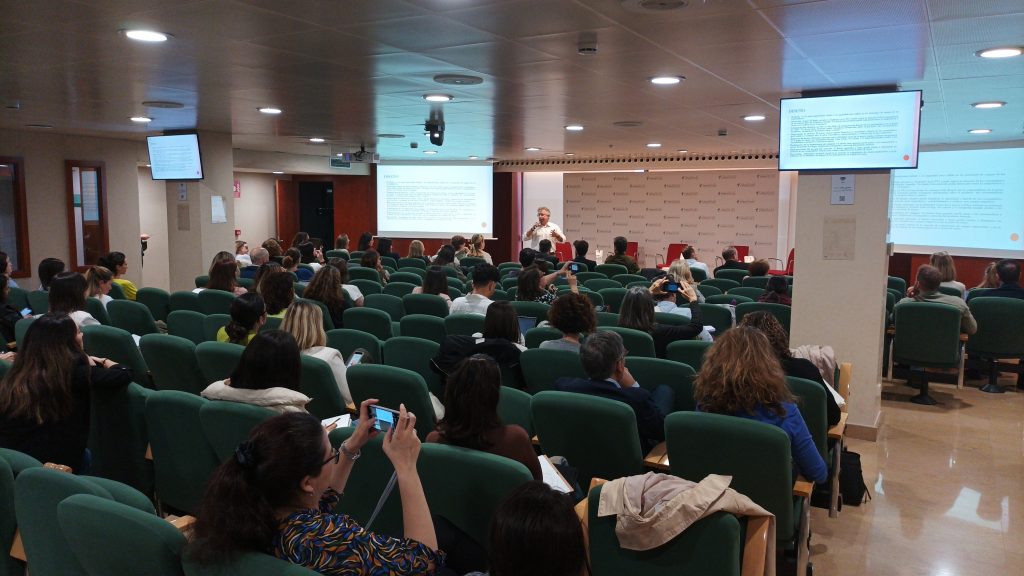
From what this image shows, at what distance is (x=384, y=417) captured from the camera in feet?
7.75

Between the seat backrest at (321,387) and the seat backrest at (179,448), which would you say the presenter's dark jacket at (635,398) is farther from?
the seat backrest at (179,448)

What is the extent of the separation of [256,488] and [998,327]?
7.81m

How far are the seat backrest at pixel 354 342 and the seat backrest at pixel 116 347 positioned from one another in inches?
47.7

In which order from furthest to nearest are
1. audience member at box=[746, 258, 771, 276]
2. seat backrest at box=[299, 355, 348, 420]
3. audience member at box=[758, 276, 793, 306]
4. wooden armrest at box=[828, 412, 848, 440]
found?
audience member at box=[746, 258, 771, 276]
audience member at box=[758, 276, 793, 306]
seat backrest at box=[299, 355, 348, 420]
wooden armrest at box=[828, 412, 848, 440]

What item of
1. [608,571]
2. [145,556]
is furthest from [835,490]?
[145,556]

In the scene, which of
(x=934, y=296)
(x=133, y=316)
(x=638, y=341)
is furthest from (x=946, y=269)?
(x=133, y=316)

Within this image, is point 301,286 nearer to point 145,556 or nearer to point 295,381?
point 295,381

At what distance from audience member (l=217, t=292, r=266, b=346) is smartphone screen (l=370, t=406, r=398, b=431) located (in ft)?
8.18

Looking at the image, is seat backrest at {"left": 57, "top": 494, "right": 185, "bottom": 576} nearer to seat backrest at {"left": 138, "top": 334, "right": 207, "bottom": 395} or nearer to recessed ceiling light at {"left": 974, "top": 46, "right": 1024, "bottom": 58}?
seat backrest at {"left": 138, "top": 334, "right": 207, "bottom": 395}

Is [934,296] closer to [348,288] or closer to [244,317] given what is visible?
[348,288]

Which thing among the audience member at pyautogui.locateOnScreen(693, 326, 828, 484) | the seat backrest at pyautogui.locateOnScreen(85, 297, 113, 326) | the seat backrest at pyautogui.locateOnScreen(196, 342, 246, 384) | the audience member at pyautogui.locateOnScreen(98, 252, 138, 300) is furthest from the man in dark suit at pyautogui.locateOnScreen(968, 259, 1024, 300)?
the audience member at pyautogui.locateOnScreen(98, 252, 138, 300)

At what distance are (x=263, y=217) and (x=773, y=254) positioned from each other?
42.6 ft

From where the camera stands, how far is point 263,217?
1953cm

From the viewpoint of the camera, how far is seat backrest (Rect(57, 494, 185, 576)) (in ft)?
6.21
